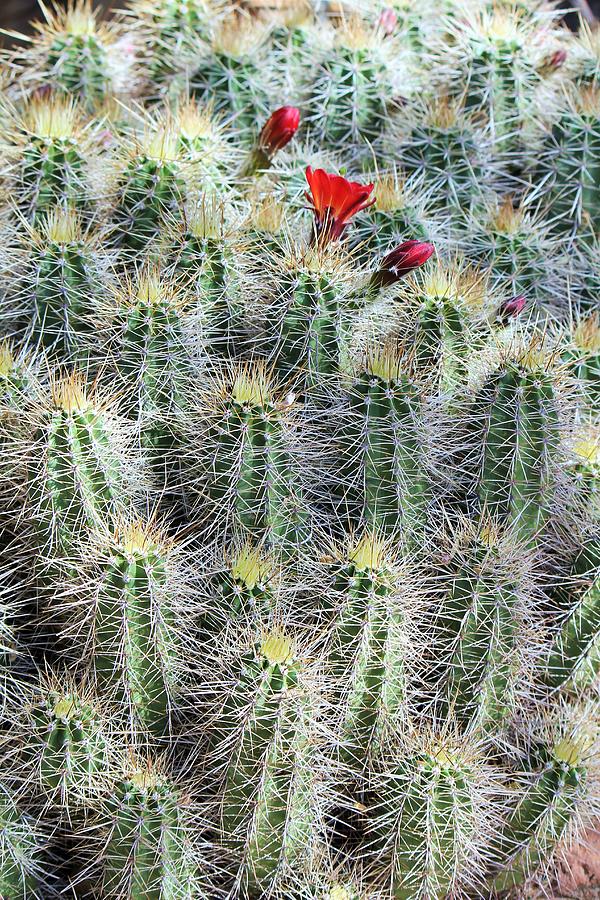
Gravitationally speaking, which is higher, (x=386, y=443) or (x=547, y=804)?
(x=386, y=443)

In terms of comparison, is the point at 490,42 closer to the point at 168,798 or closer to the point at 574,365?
the point at 574,365

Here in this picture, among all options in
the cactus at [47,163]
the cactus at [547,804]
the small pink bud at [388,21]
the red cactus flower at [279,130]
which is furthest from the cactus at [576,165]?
the cactus at [547,804]

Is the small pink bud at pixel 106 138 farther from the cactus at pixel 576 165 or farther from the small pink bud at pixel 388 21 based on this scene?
the cactus at pixel 576 165

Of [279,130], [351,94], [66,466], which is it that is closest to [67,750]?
[66,466]

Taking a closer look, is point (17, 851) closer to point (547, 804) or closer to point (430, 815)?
point (430, 815)

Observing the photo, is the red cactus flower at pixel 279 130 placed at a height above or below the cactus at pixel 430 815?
above

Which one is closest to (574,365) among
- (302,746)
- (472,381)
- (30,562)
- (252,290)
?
(472,381)
